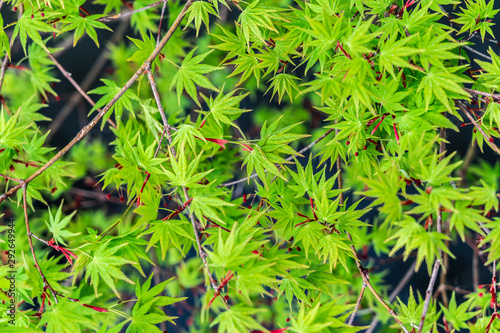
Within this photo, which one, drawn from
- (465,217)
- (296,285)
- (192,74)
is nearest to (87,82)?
(192,74)

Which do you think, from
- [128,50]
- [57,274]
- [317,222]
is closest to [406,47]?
[317,222]

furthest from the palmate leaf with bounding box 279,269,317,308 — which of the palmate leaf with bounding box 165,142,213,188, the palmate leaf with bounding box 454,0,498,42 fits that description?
the palmate leaf with bounding box 454,0,498,42

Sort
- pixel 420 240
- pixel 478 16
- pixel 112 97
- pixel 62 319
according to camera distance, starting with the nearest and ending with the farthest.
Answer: pixel 420 240, pixel 62 319, pixel 478 16, pixel 112 97

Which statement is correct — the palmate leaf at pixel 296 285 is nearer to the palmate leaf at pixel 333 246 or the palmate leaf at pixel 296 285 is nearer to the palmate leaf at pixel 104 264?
the palmate leaf at pixel 333 246

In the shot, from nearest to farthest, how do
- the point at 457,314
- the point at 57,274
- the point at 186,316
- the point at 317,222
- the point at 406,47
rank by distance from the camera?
the point at 406,47
the point at 317,222
the point at 57,274
the point at 457,314
the point at 186,316

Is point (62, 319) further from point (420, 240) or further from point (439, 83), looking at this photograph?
point (439, 83)

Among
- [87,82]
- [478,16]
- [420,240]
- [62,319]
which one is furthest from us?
[87,82]

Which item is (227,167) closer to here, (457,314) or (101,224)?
(457,314)

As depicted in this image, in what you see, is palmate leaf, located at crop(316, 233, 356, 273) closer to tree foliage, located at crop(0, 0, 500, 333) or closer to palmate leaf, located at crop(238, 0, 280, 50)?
tree foliage, located at crop(0, 0, 500, 333)

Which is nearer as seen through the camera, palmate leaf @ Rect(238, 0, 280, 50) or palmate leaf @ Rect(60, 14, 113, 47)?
palmate leaf @ Rect(238, 0, 280, 50)

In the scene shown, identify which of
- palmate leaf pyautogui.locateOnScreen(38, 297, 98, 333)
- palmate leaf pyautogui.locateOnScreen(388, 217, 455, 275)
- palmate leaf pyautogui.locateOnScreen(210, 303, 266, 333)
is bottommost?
palmate leaf pyautogui.locateOnScreen(38, 297, 98, 333)

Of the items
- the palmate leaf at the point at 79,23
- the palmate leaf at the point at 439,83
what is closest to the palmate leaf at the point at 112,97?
the palmate leaf at the point at 79,23
